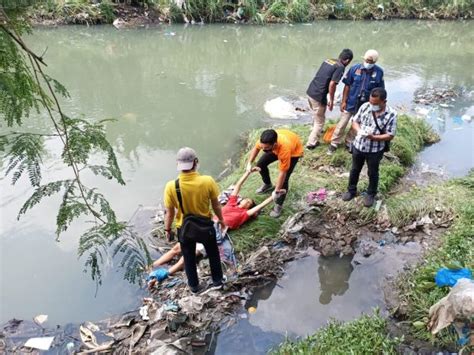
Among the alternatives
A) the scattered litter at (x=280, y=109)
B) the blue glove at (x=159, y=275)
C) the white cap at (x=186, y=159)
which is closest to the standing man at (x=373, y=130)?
the white cap at (x=186, y=159)

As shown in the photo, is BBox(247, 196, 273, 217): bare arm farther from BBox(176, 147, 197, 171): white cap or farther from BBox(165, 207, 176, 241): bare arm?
BBox(176, 147, 197, 171): white cap

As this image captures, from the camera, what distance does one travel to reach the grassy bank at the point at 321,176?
4922 millimetres

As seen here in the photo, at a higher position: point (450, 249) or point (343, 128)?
point (343, 128)

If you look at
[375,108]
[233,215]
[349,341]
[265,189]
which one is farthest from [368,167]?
[349,341]

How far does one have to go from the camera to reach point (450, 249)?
162 inches

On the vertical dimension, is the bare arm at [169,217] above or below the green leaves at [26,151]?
below

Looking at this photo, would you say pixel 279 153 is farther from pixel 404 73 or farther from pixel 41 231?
pixel 404 73

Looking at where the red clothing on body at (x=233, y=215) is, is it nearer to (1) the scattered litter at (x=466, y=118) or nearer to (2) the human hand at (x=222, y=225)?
(2) the human hand at (x=222, y=225)

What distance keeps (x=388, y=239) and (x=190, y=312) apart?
8.01 feet

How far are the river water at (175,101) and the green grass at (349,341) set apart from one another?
33 centimetres

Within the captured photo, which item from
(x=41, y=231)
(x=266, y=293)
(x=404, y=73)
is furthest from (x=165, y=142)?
(x=404, y=73)

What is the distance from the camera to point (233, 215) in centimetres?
484

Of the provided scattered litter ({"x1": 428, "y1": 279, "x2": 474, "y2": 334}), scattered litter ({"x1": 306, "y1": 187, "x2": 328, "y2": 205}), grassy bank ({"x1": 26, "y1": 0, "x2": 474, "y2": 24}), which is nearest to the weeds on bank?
scattered litter ({"x1": 428, "y1": 279, "x2": 474, "y2": 334})

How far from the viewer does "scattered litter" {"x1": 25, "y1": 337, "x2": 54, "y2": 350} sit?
3.77 m
